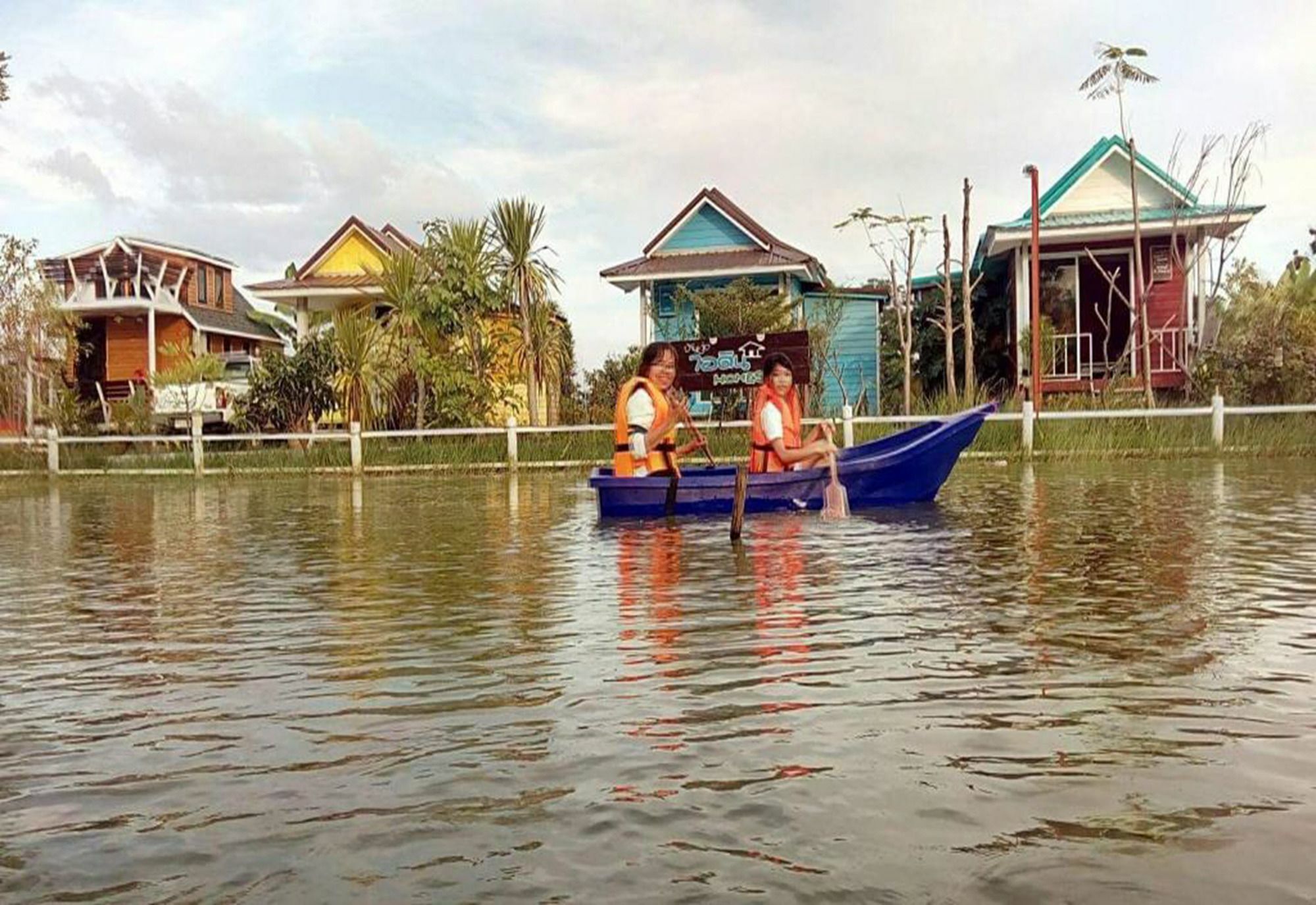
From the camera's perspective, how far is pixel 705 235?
2930cm

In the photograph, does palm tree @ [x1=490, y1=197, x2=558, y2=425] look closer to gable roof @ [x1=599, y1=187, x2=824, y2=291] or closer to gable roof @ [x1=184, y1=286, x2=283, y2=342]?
gable roof @ [x1=599, y1=187, x2=824, y2=291]

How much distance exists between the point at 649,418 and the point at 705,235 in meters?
18.4

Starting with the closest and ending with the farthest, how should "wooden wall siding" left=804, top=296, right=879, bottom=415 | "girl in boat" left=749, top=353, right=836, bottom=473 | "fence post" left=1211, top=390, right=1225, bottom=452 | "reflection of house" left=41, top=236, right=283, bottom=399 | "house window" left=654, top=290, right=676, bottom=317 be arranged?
"girl in boat" left=749, top=353, right=836, bottom=473
"fence post" left=1211, top=390, right=1225, bottom=452
"house window" left=654, top=290, right=676, bottom=317
"wooden wall siding" left=804, top=296, right=879, bottom=415
"reflection of house" left=41, top=236, right=283, bottom=399

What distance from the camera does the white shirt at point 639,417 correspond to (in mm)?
11555

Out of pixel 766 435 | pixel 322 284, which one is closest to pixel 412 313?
pixel 322 284

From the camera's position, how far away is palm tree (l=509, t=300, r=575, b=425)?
24156 mm

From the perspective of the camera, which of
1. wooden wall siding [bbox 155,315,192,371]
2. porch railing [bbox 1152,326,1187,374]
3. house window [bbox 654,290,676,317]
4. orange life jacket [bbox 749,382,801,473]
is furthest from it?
wooden wall siding [bbox 155,315,192,371]

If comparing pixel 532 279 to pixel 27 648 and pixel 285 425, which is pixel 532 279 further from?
pixel 27 648

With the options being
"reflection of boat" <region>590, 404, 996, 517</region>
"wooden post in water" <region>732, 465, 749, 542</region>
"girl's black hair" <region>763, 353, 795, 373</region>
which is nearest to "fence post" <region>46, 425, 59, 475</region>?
"reflection of boat" <region>590, 404, 996, 517</region>

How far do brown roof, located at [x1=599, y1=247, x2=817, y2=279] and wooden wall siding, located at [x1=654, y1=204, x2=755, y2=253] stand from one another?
0.81 ft

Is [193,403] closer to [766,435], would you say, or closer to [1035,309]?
[1035,309]

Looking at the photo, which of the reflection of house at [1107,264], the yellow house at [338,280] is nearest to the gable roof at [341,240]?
the yellow house at [338,280]

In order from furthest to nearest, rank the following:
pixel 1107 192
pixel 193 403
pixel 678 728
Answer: pixel 193 403, pixel 1107 192, pixel 678 728

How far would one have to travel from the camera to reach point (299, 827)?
330 cm
